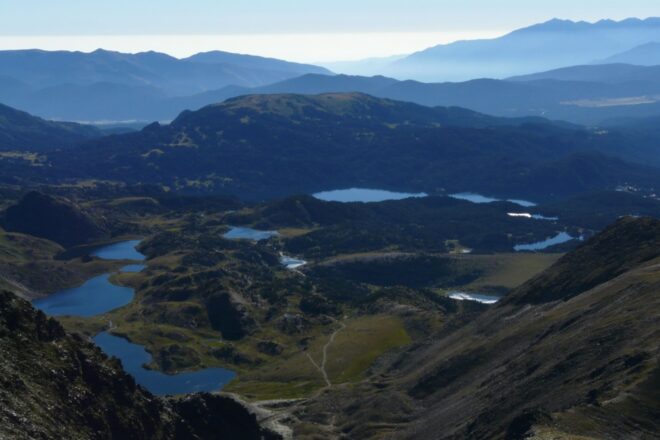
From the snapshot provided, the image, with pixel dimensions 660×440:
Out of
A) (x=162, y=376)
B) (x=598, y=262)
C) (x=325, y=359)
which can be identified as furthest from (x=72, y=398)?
(x=598, y=262)

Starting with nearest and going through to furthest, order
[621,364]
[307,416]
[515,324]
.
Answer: [621,364] → [307,416] → [515,324]

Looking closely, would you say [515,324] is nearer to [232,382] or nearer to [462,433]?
[462,433]

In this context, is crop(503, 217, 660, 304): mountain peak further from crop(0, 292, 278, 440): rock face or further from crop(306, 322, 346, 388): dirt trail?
crop(0, 292, 278, 440): rock face

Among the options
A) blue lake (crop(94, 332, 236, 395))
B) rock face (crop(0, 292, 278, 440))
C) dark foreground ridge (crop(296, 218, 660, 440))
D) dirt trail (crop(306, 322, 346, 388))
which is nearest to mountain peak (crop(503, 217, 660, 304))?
dark foreground ridge (crop(296, 218, 660, 440))

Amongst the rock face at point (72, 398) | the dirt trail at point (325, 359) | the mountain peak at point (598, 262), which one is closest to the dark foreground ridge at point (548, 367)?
the mountain peak at point (598, 262)

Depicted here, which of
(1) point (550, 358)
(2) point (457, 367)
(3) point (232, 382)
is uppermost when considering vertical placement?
(1) point (550, 358)

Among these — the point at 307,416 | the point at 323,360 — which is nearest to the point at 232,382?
the point at 323,360

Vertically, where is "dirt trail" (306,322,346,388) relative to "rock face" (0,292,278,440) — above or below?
below

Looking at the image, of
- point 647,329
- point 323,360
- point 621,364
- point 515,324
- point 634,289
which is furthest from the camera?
point 323,360
